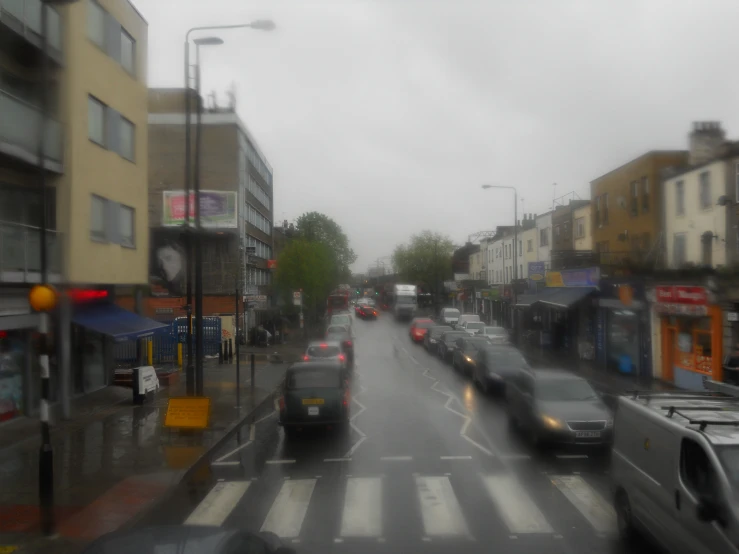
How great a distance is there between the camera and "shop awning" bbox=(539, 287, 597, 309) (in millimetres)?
35094

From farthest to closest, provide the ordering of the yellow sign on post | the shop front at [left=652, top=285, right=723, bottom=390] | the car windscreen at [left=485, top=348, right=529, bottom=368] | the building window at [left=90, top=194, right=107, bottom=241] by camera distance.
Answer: the car windscreen at [left=485, top=348, right=529, bottom=368] → the shop front at [left=652, top=285, right=723, bottom=390] → the building window at [left=90, top=194, right=107, bottom=241] → the yellow sign on post

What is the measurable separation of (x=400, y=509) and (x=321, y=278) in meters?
51.2

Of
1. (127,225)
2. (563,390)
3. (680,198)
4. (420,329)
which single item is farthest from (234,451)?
(420,329)

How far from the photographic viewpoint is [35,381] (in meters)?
19.4

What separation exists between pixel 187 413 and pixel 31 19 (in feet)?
34.5

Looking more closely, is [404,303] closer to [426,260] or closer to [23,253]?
[426,260]

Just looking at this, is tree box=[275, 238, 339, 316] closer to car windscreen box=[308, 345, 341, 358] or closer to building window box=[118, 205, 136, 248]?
car windscreen box=[308, 345, 341, 358]

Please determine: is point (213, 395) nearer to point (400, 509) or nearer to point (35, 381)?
point (35, 381)

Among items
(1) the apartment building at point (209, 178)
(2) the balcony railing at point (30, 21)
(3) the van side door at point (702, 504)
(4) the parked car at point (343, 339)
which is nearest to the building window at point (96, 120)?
(2) the balcony railing at point (30, 21)

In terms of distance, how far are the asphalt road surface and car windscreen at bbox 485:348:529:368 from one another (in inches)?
198

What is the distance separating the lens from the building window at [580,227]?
139 ft

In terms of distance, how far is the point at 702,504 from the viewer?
6805mm

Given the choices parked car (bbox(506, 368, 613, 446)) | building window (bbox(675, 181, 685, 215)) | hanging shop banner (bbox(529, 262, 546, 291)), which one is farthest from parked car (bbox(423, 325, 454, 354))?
parked car (bbox(506, 368, 613, 446))

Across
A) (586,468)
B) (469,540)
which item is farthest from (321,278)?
(469,540)
